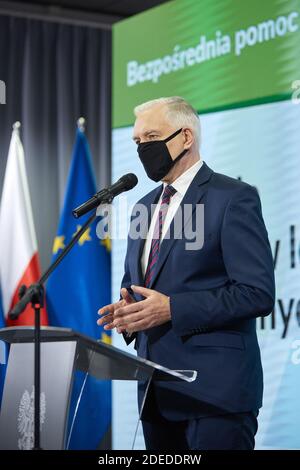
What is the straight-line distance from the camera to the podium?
2.08 meters

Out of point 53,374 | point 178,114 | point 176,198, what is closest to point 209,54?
point 178,114

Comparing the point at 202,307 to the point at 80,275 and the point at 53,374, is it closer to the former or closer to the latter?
the point at 53,374

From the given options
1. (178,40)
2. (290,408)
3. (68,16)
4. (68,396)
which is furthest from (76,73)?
(68,396)

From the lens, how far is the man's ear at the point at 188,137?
2.63 m

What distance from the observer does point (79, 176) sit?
5586 mm

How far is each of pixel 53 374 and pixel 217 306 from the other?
1.65 ft

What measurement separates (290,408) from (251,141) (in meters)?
1.22

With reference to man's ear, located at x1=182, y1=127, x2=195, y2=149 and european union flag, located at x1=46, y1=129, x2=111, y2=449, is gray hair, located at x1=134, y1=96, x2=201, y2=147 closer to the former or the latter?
man's ear, located at x1=182, y1=127, x2=195, y2=149

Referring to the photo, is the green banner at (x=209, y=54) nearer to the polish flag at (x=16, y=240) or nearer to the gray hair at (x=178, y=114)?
the gray hair at (x=178, y=114)

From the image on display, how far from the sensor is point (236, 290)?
232cm

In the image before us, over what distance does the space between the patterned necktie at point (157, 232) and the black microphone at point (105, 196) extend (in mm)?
314

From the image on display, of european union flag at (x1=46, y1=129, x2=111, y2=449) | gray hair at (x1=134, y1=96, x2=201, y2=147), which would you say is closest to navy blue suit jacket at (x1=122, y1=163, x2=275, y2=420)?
gray hair at (x1=134, y1=96, x2=201, y2=147)

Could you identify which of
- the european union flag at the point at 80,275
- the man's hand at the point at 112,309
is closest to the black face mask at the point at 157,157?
the man's hand at the point at 112,309

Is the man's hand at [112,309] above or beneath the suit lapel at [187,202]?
beneath
